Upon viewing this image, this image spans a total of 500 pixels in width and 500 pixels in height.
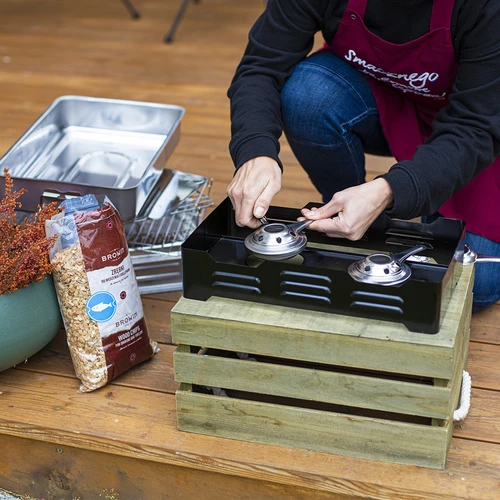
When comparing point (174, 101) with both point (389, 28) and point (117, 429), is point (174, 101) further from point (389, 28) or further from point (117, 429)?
point (117, 429)

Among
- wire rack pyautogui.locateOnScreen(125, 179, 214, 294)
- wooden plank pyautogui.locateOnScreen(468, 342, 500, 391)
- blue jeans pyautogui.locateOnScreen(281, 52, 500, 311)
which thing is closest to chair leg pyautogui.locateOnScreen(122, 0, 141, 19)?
wire rack pyautogui.locateOnScreen(125, 179, 214, 294)

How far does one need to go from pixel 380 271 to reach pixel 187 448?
0.44 m

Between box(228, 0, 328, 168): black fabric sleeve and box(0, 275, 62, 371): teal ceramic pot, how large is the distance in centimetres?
43

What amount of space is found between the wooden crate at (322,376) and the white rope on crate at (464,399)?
0.17 ft

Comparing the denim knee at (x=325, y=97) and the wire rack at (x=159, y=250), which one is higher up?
the denim knee at (x=325, y=97)

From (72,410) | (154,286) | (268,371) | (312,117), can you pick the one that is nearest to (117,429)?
(72,410)

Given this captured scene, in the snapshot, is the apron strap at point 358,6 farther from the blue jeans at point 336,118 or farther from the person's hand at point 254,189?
the person's hand at point 254,189

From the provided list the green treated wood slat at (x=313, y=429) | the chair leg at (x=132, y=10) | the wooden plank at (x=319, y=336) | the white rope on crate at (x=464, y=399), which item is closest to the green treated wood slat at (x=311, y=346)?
the wooden plank at (x=319, y=336)

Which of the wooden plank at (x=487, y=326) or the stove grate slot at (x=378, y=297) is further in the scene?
the wooden plank at (x=487, y=326)

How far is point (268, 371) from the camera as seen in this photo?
1.21 m

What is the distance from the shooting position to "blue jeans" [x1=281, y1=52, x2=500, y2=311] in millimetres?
1610

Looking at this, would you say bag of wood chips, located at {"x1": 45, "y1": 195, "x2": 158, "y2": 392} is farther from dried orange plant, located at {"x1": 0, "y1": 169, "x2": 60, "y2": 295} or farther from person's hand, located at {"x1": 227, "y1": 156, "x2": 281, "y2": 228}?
person's hand, located at {"x1": 227, "y1": 156, "x2": 281, "y2": 228}

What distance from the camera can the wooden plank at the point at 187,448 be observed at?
121cm

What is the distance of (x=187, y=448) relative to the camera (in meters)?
1.29
